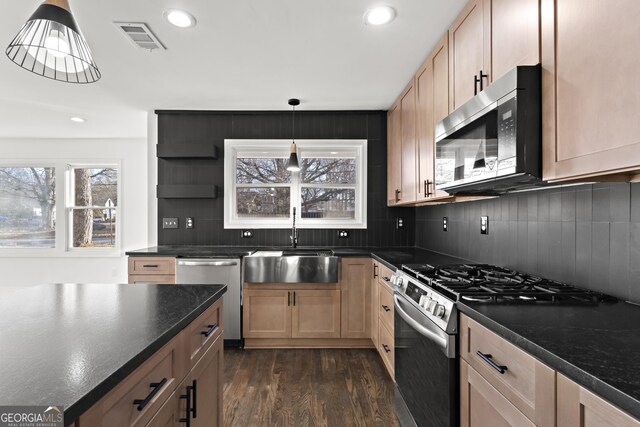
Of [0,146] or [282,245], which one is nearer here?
[282,245]

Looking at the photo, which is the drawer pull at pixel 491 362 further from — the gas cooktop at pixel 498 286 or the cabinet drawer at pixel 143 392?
the cabinet drawer at pixel 143 392

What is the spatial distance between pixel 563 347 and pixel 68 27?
1.63m

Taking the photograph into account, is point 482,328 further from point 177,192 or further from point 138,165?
point 138,165

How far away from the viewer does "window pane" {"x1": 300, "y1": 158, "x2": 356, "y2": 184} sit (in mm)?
3660

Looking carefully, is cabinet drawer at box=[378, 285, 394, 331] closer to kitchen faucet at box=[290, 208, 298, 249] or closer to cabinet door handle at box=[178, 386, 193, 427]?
kitchen faucet at box=[290, 208, 298, 249]

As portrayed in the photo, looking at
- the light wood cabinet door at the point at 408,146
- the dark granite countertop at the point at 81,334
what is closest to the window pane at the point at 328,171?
the light wood cabinet door at the point at 408,146

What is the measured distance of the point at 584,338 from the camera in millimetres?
889

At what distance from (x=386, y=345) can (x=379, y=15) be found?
7.42 feet

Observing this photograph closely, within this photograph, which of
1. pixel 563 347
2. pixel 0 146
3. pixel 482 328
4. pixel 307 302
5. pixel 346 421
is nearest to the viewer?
pixel 563 347

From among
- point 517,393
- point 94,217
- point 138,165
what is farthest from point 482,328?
point 94,217

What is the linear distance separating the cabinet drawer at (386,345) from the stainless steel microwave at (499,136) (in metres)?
1.26

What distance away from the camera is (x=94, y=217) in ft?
16.8

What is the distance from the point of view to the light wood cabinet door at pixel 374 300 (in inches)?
112

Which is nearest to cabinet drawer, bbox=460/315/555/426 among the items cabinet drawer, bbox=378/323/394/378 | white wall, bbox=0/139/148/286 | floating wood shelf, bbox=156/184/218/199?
cabinet drawer, bbox=378/323/394/378
